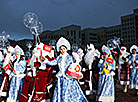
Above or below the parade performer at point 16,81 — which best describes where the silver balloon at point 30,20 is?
above

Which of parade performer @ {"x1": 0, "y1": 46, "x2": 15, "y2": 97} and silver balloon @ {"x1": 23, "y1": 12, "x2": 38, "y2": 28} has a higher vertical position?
silver balloon @ {"x1": 23, "y1": 12, "x2": 38, "y2": 28}

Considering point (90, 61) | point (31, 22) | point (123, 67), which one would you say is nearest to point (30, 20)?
point (31, 22)

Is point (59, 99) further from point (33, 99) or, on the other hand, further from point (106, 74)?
point (106, 74)

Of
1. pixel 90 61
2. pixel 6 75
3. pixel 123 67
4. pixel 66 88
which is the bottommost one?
pixel 66 88

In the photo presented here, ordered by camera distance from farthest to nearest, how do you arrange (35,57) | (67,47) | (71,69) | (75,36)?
(75,36) → (35,57) → (67,47) → (71,69)

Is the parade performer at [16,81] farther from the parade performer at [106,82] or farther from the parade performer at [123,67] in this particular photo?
the parade performer at [123,67]

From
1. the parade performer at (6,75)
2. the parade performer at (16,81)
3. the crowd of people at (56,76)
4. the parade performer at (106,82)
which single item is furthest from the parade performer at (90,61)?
the parade performer at (6,75)

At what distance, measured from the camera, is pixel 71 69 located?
427cm

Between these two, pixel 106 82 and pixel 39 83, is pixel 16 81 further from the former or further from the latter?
pixel 106 82

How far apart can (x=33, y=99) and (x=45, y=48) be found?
4.82ft

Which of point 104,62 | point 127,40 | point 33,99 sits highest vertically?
point 127,40

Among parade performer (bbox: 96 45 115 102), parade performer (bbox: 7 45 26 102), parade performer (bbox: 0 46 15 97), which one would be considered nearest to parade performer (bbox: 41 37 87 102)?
parade performer (bbox: 7 45 26 102)

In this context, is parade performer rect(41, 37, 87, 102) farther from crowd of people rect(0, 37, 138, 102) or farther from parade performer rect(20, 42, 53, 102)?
parade performer rect(20, 42, 53, 102)

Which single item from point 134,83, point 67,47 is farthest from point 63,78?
point 134,83
